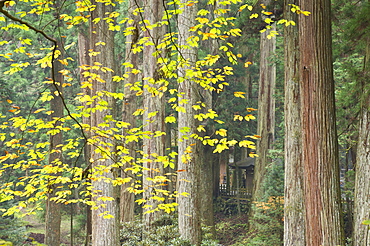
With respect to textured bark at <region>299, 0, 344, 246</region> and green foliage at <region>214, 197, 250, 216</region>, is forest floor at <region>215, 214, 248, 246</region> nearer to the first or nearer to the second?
green foliage at <region>214, 197, 250, 216</region>

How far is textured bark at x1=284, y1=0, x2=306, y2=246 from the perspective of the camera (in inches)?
315

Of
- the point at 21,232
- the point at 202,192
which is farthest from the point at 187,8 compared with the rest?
the point at 202,192

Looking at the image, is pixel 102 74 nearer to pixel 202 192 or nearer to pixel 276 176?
pixel 276 176

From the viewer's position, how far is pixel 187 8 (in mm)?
10750

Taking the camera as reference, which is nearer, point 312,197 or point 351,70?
point 312,197

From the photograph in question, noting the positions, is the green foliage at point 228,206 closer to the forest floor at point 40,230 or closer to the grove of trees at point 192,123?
the grove of trees at point 192,123

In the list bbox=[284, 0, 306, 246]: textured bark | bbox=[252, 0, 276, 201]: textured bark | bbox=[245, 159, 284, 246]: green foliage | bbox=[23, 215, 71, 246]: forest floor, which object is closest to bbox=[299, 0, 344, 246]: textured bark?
bbox=[284, 0, 306, 246]: textured bark

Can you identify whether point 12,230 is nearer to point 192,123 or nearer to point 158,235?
point 158,235

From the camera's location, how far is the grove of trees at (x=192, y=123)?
5207 mm

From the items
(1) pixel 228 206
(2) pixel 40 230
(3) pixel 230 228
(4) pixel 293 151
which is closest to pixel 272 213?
(4) pixel 293 151

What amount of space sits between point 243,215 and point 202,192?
5.68 metres

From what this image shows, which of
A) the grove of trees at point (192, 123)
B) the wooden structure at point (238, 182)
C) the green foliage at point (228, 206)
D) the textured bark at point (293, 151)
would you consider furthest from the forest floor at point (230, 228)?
the textured bark at point (293, 151)

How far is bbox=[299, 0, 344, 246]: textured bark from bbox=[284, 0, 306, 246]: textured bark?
2668 mm

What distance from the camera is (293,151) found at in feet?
26.5
